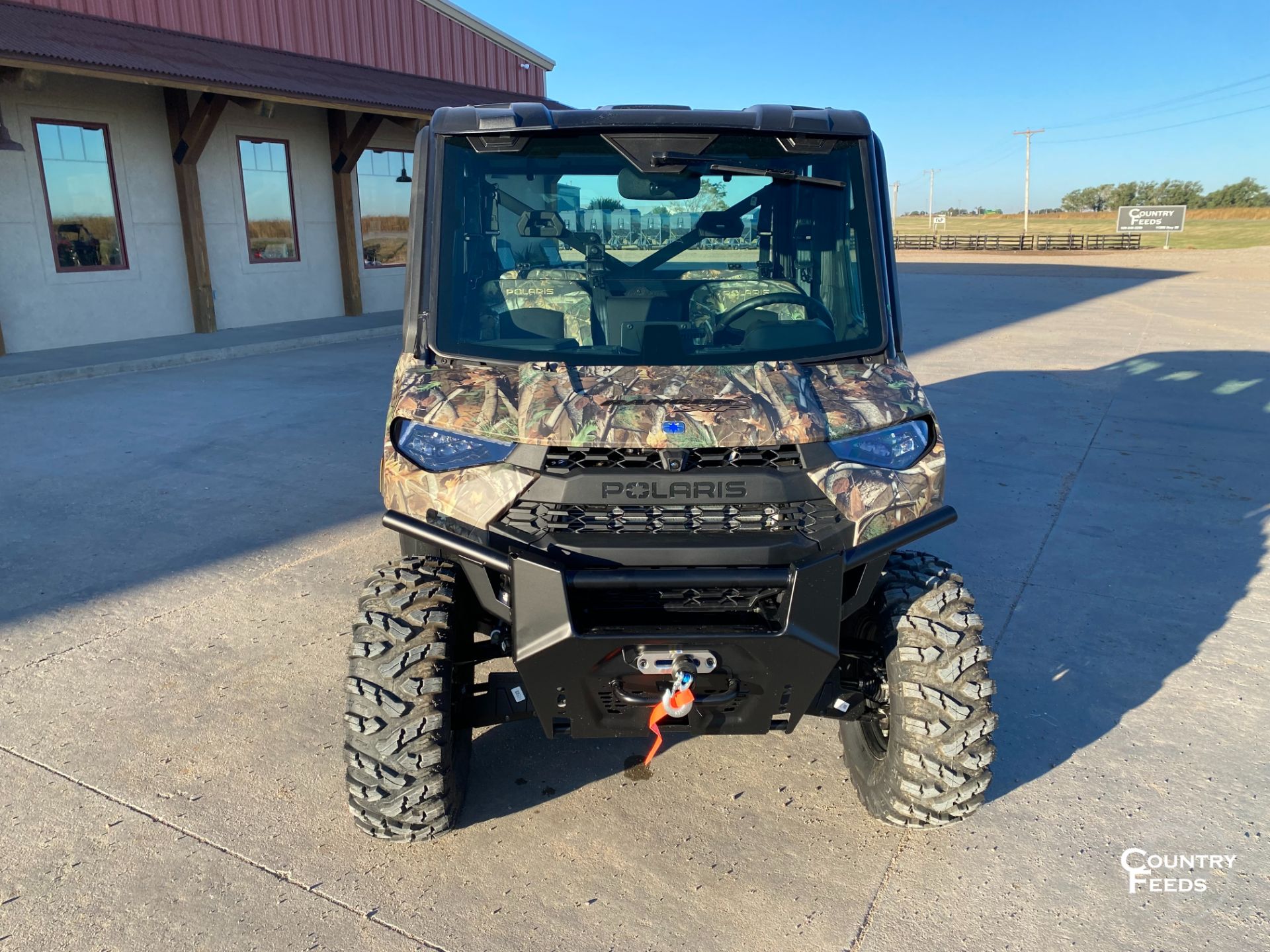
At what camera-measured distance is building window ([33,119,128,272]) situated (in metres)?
12.1

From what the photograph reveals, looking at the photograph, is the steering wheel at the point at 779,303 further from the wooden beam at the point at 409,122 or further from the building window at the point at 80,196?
the wooden beam at the point at 409,122

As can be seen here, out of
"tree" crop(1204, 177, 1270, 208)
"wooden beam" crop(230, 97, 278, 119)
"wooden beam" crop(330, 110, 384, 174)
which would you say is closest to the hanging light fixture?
"wooden beam" crop(230, 97, 278, 119)

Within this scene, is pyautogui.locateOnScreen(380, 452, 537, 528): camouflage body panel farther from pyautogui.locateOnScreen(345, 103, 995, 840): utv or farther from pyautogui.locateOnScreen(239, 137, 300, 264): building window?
pyautogui.locateOnScreen(239, 137, 300, 264): building window

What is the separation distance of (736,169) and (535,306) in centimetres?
78

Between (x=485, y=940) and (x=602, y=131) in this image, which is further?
(x=602, y=131)

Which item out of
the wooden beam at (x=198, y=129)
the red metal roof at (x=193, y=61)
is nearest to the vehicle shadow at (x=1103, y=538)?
the red metal roof at (x=193, y=61)

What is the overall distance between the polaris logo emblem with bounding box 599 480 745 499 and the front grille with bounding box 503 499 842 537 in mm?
26

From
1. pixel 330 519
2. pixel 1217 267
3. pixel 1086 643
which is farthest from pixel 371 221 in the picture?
pixel 1217 267

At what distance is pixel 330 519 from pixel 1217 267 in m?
36.1

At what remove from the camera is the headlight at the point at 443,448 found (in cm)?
264

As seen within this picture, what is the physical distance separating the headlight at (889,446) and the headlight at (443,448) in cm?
95

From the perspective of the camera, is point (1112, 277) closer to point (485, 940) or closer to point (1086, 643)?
point (1086, 643)

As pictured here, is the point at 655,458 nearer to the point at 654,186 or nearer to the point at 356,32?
the point at 654,186

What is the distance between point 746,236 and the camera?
10.8 feet
